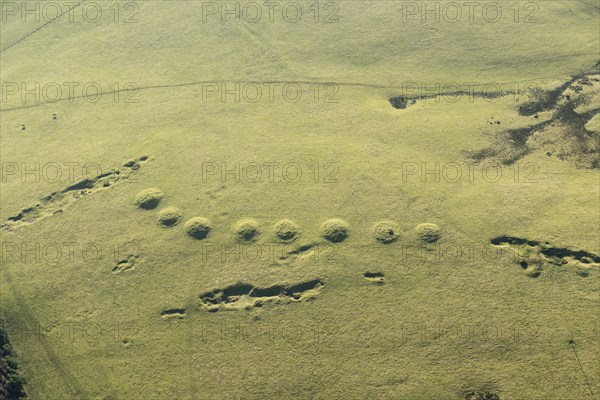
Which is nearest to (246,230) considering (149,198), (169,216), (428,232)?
(169,216)

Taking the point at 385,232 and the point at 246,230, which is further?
the point at 246,230

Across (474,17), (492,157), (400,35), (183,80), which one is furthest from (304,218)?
(474,17)

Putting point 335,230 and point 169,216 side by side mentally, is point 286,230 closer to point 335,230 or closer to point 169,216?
point 335,230

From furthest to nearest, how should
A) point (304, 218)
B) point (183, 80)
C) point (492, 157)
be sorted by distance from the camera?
point (183, 80) < point (492, 157) < point (304, 218)

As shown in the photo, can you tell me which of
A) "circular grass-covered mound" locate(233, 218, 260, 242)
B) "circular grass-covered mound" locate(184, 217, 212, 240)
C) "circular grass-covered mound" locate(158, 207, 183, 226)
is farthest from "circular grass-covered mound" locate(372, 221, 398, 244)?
"circular grass-covered mound" locate(158, 207, 183, 226)

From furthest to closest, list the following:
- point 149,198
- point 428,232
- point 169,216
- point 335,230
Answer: point 149,198, point 169,216, point 335,230, point 428,232

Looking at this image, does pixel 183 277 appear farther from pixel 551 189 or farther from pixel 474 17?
pixel 474 17

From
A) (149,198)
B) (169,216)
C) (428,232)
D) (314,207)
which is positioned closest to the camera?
(428,232)

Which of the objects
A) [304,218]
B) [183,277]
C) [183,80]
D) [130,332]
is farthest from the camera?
[183,80]
